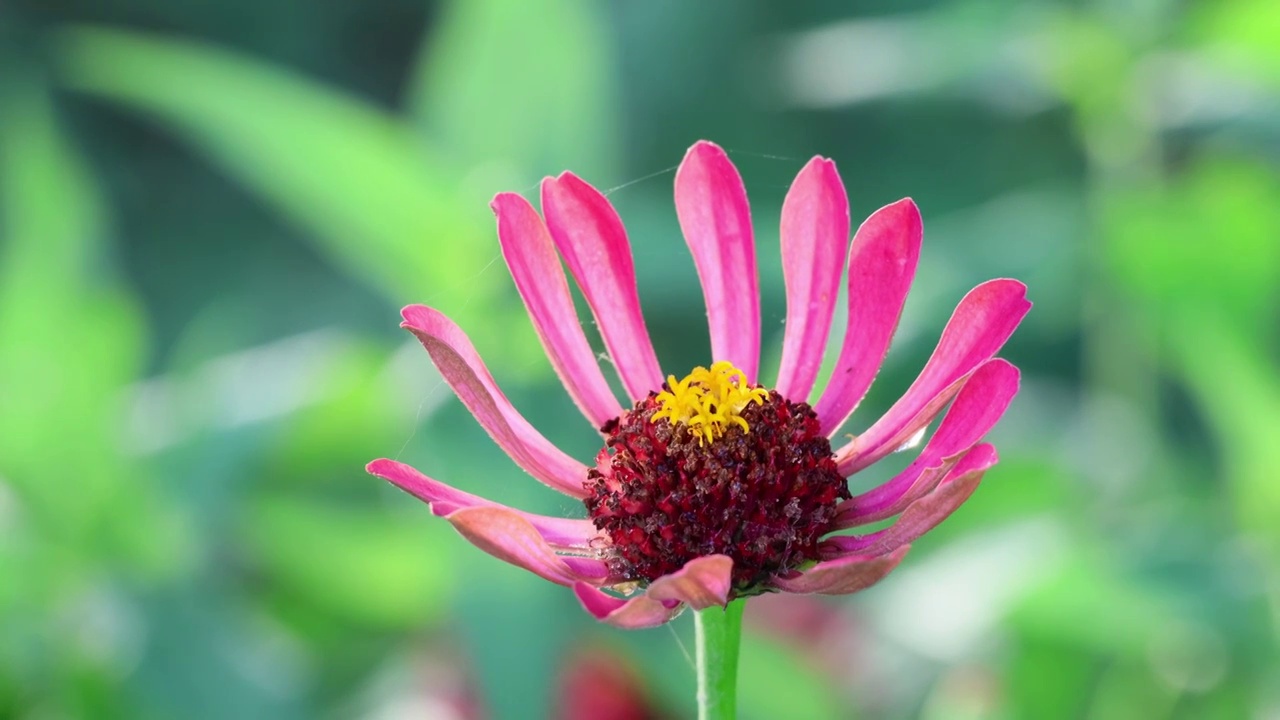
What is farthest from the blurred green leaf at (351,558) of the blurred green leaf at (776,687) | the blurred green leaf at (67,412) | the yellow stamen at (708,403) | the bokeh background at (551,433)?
the yellow stamen at (708,403)

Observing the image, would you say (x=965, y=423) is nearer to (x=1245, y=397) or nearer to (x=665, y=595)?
(x=665, y=595)

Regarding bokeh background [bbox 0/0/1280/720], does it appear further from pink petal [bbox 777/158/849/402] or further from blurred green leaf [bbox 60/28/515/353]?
pink petal [bbox 777/158/849/402]

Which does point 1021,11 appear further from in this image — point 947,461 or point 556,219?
point 947,461

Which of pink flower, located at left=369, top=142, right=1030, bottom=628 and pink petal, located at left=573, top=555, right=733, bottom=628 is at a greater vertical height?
pink flower, located at left=369, top=142, right=1030, bottom=628

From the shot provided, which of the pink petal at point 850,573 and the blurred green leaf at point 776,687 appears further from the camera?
the blurred green leaf at point 776,687

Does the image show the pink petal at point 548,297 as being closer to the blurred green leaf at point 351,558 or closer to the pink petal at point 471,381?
the pink petal at point 471,381

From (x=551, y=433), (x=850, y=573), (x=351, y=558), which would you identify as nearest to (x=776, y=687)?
(x=551, y=433)

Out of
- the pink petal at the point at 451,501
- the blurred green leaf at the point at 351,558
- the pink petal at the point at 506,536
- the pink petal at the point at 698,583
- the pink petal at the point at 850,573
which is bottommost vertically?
the pink petal at the point at 850,573

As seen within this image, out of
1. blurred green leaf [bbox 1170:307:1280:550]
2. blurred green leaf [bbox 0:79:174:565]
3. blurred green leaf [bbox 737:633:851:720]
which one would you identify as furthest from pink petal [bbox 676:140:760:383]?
blurred green leaf [bbox 0:79:174:565]

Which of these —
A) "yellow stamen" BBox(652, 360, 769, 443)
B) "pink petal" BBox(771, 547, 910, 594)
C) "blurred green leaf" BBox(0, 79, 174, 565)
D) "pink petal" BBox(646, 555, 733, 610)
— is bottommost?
"pink petal" BBox(771, 547, 910, 594)
